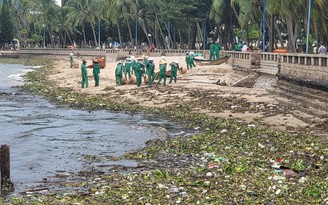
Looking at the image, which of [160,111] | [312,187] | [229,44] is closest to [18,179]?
[312,187]

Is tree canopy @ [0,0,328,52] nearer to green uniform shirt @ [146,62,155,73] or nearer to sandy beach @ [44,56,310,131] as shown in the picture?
sandy beach @ [44,56,310,131]

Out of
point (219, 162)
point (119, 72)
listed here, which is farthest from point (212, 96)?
point (219, 162)

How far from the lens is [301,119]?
2273cm

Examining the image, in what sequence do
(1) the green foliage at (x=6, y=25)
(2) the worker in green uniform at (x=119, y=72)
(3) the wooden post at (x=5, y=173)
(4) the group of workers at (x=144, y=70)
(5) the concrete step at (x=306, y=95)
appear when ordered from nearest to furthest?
(3) the wooden post at (x=5, y=173) < (5) the concrete step at (x=306, y=95) < (4) the group of workers at (x=144, y=70) < (2) the worker in green uniform at (x=119, y=72) < (1) the green foliage at (x=6, y=25)

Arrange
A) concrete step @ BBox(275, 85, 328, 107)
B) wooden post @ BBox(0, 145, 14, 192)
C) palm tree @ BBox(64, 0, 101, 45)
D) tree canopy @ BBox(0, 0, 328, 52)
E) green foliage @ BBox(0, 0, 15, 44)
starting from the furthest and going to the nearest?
1. green foliage @ BBox(0, 0, 15, 44)
2. palm tree @ BBox(64, 0, 101, 45)
3. tree canopy @ BBox(0, 0, 328, 52)
4. concrete step @ BBox(275, 85, 328, 107)
5. wooden post @ BBox(0, 145, 14, 192)

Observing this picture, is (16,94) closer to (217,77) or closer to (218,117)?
(217,77)

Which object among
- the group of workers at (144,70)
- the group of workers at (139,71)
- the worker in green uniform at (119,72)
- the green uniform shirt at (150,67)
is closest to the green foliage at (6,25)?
the group of workers at (139,71)

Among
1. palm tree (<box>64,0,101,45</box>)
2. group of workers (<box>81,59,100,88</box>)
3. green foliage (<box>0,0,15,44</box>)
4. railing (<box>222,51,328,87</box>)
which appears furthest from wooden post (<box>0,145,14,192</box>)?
green foliage (<box>0,0,15,44</box>)

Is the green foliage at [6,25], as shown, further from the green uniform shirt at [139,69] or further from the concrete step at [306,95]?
the concrete step at [306,95]

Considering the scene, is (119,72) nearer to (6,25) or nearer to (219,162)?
(219,162)

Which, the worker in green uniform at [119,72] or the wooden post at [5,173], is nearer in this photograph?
the wooden post at [5,173]

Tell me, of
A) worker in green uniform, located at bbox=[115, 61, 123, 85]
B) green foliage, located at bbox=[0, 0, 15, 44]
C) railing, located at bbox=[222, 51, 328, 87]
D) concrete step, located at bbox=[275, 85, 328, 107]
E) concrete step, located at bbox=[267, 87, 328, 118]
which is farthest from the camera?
green foliage, located at bbox=[0, 0, 15, 44]

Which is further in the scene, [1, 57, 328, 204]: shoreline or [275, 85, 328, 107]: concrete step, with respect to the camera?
[275, 85, 328, 107]: concrete step

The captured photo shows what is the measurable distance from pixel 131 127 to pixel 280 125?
5.98 meters
